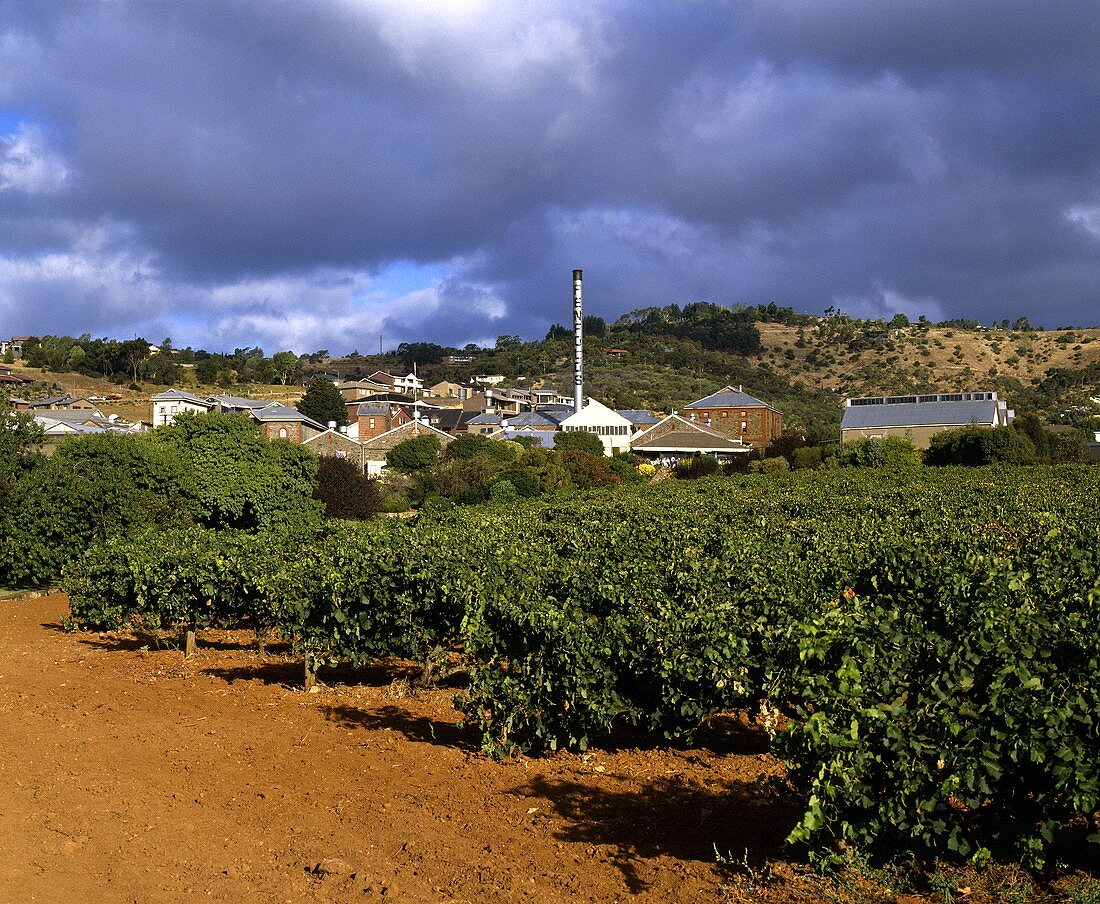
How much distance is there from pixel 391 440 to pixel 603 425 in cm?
2013

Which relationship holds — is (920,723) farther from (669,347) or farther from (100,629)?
(669,347)

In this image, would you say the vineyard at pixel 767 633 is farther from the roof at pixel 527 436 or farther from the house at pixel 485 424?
the house at pixel 485 424

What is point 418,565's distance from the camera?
1135 cm

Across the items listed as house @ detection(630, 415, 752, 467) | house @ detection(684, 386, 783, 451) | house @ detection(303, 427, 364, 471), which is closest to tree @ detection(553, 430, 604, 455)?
Answer: house @ detection(630, 415, 752, 467)

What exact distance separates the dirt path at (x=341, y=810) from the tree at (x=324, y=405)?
85.2 metres

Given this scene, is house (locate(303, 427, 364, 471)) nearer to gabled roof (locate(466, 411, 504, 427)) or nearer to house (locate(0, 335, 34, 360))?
gabled roof (locate(466, 411, 504, 427))

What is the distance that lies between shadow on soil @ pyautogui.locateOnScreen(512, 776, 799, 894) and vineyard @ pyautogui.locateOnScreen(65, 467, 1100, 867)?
443 millimetres

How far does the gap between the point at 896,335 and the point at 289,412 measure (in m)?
104

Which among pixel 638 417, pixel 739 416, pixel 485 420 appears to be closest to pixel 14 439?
pixel 485 420

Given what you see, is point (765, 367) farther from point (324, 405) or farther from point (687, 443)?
point (324, 405)

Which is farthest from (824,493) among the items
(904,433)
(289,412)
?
(289,412)

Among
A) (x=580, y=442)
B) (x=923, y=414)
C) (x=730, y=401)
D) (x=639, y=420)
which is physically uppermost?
(x=730, y=401)

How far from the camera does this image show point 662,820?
761 cm

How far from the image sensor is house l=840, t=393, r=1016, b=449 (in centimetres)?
7481
